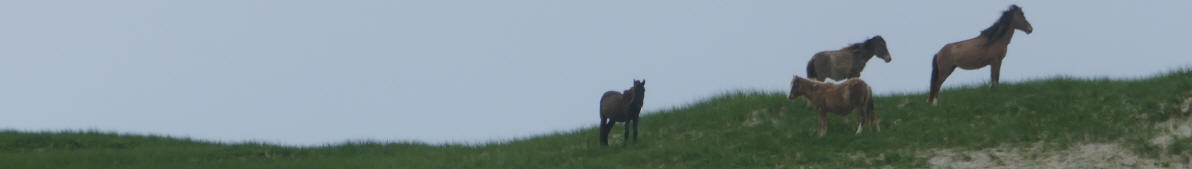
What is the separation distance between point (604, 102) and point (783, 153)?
10.8 feet

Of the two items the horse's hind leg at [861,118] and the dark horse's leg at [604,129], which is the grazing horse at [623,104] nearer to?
the dark horse's leg at [604,129]

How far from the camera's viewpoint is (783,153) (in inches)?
734

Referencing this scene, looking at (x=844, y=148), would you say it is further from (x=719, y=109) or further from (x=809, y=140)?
(x=719, y=109)

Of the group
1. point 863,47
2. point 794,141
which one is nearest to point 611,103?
point 794,141

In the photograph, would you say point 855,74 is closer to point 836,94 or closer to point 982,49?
point 982,49

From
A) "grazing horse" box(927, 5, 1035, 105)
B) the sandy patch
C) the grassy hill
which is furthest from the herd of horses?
the sandy patch

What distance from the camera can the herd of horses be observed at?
1858 centimetres

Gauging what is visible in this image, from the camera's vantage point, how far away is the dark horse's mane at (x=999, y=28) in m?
20.7

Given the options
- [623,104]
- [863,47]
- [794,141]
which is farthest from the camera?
[863,47]

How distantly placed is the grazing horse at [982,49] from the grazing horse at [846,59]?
40.2 inches

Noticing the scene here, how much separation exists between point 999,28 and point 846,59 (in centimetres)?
251

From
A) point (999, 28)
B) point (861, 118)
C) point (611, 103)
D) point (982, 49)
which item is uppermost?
point (999, 28)

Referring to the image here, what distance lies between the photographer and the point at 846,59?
21469 mm

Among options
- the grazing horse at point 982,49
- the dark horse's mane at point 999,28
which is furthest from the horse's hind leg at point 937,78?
the dark horse's mane at point 999,28
